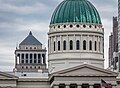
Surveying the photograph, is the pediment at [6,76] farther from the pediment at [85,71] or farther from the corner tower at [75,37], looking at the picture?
the corner tower at [75,37]

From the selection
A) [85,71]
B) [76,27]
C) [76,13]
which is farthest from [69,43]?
[85,71]

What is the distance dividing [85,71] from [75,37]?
39.8 ft

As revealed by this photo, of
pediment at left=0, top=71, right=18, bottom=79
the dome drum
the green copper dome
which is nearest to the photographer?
pediment at left=0, top=71, right=18, bottom=79

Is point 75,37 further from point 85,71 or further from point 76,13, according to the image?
point 85,71

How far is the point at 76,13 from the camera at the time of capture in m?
176

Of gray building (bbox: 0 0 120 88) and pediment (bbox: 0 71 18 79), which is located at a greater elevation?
gray building (bbox: 0 0 120 88)

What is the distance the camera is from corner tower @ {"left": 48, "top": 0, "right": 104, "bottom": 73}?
173125 millimetres

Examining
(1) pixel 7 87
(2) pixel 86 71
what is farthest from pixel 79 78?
(1) pixel 7 87

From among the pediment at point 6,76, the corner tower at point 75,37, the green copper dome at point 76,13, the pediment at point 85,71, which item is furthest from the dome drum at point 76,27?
the pediment at point 6,76

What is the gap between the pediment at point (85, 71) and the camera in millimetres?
163000

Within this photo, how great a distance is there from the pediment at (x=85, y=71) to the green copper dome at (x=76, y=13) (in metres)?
14.7

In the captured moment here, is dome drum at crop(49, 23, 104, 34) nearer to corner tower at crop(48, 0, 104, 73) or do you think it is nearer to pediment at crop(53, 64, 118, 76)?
corner tower at crop(48, 0, 104, 73)

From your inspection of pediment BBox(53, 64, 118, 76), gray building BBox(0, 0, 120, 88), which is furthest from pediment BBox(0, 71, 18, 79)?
pediment BBox(53, 64, 118, 76)

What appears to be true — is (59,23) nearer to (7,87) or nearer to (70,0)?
(70,0)
